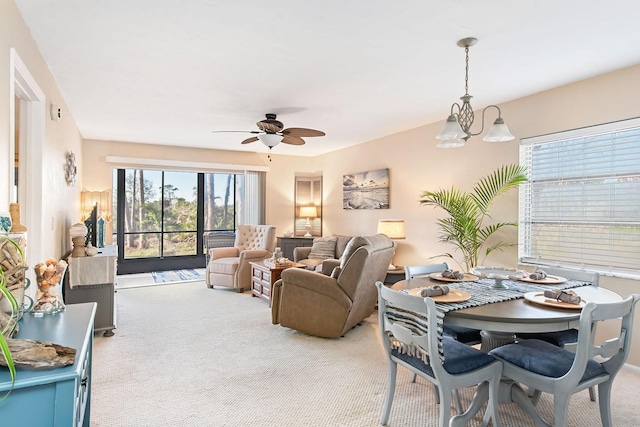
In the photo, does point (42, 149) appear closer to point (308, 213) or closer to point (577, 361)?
point (577, 361)

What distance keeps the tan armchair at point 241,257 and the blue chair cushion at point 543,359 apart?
421 centimetres

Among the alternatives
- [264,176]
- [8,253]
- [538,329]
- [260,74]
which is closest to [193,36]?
[260,74]

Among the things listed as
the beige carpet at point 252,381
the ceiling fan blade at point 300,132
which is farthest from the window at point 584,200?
the ceiling fan blade at point 300,132

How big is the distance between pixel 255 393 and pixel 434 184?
136 inches

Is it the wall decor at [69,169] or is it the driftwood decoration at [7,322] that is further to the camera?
the wall decor at [69,169]

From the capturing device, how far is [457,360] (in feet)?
6.34

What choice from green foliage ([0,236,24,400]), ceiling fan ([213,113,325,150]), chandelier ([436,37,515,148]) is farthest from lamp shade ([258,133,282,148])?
green foliage ([0,236,24,400])

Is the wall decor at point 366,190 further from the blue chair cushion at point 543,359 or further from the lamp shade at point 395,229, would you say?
the blue chair cushion at point 543,359

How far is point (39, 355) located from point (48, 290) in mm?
737

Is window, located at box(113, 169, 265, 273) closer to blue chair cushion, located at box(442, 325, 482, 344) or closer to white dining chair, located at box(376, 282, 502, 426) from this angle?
blue chair cushion, located at box(442, 325, 482, 344)

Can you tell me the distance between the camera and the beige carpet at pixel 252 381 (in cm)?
227

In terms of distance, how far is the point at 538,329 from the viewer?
180 cm

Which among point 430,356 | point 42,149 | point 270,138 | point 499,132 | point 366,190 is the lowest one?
point 430,356

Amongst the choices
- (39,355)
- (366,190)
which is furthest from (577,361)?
(366,190)
